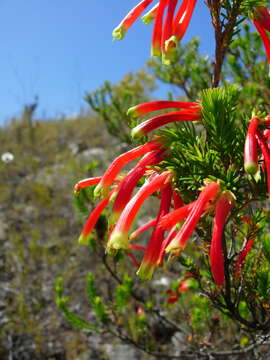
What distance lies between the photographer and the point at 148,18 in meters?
0.90

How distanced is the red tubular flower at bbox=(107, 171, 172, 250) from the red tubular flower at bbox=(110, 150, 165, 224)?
2 centimetres

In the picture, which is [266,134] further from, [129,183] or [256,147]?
[129,183]

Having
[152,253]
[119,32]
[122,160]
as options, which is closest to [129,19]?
[119,32]

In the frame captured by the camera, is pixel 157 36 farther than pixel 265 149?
Yes

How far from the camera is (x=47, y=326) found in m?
3.85

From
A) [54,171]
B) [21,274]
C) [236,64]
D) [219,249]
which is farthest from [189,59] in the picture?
[54,171]

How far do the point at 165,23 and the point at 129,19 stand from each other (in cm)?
13

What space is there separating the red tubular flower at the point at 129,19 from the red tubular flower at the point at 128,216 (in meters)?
0.46

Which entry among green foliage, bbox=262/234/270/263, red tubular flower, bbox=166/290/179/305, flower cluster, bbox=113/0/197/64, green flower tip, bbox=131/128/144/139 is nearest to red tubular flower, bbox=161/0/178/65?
flower cluster, bbox=113/0/197/64

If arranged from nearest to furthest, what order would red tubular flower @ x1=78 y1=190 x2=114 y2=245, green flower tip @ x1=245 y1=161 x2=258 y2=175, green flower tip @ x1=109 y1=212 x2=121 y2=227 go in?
green flower tip @ x1=245 y1=161 x2=258 y2=175, green flower tip @ x1=109 y1=212 x2=121 y2=227, red tubular flower @ x1=78 y1=190 x2=114 y2=245

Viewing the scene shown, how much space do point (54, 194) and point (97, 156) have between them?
2304 millimetres

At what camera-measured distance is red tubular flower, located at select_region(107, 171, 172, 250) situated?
0.63 meters

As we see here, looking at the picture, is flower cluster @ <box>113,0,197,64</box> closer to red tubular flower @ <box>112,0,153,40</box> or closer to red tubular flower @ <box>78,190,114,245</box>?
red tubular flower @ <box>112,0,153,40</box>

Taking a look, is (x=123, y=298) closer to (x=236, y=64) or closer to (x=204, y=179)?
(x=204, y=179)
